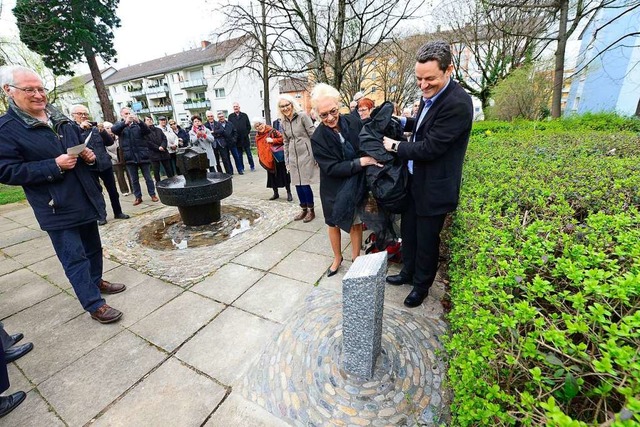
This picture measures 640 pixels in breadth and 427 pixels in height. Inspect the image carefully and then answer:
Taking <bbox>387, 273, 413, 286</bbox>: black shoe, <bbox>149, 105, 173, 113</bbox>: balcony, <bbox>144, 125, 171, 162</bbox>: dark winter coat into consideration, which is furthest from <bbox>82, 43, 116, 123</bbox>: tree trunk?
<bbox>149, 105, 173, 113</bbox>: balcony

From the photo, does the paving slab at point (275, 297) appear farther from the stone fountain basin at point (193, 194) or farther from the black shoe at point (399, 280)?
the stone fountain basin at point (193, 194)

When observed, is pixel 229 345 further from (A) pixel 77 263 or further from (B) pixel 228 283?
(A) pixel 77 263

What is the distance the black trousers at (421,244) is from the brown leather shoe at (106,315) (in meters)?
2.79

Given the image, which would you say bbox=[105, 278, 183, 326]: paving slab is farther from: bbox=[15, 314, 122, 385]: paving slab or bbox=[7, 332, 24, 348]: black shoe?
bbox=[7, 332, 24, 348]: black shoe

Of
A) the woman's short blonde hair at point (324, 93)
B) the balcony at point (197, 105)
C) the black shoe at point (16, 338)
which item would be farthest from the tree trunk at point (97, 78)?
the balcony at point (197, 105)

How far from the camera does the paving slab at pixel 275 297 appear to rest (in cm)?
264

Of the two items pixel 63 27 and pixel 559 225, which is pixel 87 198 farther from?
pixel 63 27

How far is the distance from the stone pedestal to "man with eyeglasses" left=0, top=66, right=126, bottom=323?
88.4 inches

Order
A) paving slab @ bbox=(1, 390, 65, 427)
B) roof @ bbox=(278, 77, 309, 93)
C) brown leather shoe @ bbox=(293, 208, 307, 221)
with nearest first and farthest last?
paving slab @ bbox=(1, 390, 65, 427), brown leather shoe @ bbox=(293, 208, 307, 221), roof @ bbox=(278, 77, 309, 93)

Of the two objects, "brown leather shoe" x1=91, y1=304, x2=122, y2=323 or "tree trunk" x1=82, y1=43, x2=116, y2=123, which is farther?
"tree trunk" x1=82, y1=43, x2=116, y2=123

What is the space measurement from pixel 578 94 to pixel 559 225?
24766 mm

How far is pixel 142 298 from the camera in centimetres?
297

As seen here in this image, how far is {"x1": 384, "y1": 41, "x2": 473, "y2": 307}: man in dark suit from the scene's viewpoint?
1.94 m

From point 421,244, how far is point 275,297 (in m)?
1.52
